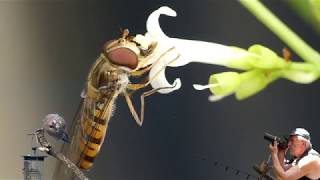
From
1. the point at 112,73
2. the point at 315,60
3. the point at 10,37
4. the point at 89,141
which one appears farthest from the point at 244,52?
the point at 10,37

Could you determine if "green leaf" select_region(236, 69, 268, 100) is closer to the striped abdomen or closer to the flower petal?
the flower petal

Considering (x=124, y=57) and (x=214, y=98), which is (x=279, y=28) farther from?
(x=124, y=57)

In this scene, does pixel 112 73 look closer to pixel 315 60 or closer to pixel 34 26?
pixel 34 26

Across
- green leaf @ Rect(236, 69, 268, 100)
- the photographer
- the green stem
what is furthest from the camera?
the green stem

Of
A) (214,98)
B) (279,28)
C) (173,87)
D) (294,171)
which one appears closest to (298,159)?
(294,171)

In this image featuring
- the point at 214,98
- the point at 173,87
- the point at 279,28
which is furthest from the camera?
the point at 173,87

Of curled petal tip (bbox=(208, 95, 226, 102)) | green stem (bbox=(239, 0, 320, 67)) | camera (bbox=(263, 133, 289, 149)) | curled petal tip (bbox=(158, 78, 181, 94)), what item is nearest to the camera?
green stem (bbox=(239, 0, 320, 67))
